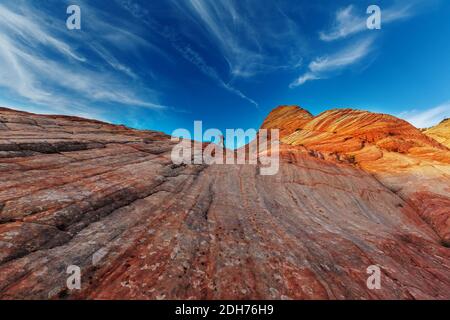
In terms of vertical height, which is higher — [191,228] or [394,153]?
[394,153]

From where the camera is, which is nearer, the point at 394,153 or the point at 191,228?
the point at 191,228

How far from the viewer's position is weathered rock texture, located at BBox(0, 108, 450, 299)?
27.9ft

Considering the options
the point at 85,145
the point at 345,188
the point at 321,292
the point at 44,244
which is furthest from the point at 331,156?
the point at 44,244

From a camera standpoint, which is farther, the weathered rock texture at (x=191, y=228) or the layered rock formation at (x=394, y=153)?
the layered rock formation at (x=394, y=153)

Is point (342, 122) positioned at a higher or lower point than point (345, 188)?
higher

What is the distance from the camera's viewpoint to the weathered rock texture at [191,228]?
27.9 ft

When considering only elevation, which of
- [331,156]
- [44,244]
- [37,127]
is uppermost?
[37,127]

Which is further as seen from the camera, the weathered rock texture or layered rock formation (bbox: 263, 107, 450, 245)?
layered rock formation (bbox: 263, 107, 450, 245)

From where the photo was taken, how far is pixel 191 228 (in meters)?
12.5

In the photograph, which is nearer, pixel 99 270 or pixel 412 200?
pixel 99 270

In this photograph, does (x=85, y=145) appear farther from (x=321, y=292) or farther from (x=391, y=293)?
(x=391, y=293)

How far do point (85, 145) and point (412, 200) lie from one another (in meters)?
35.0

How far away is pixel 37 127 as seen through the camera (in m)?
24.2
